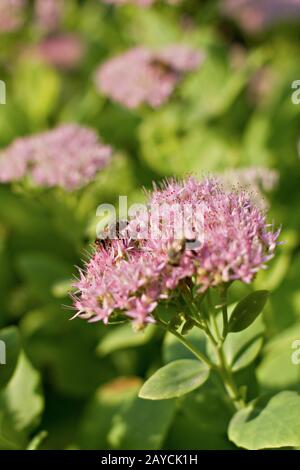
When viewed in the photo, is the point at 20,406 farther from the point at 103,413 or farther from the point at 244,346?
the point at 244,346

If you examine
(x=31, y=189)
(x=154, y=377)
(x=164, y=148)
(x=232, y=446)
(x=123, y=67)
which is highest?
(x=123, y=67)

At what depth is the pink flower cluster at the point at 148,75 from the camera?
2.71 m

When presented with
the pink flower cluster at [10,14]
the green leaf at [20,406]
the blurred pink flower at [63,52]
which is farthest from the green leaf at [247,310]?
the blurred pink flower at [63,52]

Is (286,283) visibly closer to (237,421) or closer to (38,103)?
(237,421)

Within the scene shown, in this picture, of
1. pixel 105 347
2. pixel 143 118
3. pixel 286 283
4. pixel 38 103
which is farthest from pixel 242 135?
pixel 105 347

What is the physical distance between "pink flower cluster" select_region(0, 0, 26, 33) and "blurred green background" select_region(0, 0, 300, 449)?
3.6 inches

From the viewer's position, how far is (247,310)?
1.35 m

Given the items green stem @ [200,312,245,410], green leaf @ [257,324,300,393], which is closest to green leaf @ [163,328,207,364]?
green stem @ [200,312,245,410]

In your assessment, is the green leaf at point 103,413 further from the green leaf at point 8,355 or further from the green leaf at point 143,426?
the green leaf at point 8,355

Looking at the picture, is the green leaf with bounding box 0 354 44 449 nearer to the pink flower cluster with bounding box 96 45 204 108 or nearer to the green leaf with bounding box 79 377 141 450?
the green leaf with bounding box 79 377 141 450

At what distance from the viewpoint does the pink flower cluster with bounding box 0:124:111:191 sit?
2.21 meters

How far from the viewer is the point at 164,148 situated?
296 cm

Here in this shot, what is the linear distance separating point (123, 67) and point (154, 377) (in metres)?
1.78

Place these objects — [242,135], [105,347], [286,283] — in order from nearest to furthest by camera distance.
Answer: [105,347] → [286,283] → [242,135]
